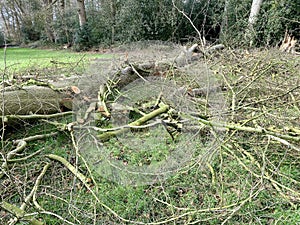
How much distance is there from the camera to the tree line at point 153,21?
8.97m

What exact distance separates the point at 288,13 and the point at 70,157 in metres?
9.38

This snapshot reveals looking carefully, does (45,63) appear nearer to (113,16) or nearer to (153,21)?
(153,21)

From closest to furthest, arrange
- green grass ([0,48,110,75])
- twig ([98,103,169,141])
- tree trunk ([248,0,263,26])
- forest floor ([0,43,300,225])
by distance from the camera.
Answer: forest floor ([0,43,300,225]), twig ([98,103,169,141]), green grass ([0,48,110,75]), tree trunk ([248,0,263,26])

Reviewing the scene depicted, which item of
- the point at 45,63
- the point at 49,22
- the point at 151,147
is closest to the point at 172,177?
the point at 151,147

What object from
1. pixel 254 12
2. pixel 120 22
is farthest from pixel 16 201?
pixel 120 22

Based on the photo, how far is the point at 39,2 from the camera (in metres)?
17.6

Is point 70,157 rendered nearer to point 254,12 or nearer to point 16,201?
point 16,201

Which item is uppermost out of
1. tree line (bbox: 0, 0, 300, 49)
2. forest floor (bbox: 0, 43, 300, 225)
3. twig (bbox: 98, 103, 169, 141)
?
tree line (bbox: 0, 0, 300, 49)

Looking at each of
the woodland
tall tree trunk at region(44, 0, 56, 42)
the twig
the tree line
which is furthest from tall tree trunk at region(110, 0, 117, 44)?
the twig

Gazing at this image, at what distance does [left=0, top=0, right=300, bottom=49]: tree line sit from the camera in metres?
8.97

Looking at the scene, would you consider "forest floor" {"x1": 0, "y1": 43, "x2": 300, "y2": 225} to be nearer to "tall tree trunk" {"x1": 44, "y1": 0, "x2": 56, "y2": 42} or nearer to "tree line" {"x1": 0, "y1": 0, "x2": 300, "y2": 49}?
"tree line" {"x1": 0, "y1": 0, "x2": 300, "y2": 49}

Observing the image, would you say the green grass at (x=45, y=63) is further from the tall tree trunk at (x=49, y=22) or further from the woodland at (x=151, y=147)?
the tall tree trunk at (x=49, y=22)

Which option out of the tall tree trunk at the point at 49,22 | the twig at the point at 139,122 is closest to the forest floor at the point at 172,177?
the twig at the point at 139,122

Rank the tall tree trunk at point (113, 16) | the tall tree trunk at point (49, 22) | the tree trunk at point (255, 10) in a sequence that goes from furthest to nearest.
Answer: the tall tree trunk at point (49, 22), the tall tree trunk at point (113, 16), the tree trunk at point (255, 10)
